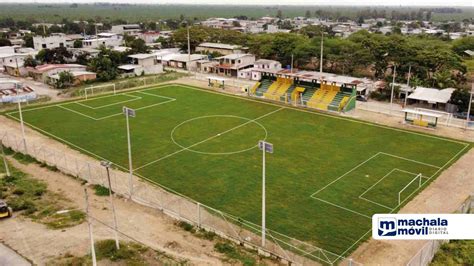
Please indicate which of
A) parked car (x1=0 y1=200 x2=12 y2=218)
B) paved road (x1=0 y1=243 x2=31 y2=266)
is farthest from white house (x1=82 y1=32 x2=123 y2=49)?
paved road (x1=0 y1=243 x2=31 y2=266)

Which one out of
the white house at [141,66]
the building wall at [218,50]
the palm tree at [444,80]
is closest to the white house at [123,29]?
the building wall at [218,50]

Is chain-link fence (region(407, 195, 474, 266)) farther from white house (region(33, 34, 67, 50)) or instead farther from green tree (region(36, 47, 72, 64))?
white house (region(33, 34, 67, 50))

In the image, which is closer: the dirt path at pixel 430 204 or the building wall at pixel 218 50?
the dirt path at pixel 430 204

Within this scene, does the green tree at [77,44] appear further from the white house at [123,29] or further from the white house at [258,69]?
the white house at [123,29]

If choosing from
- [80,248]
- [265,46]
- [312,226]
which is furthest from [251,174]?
[265,46]

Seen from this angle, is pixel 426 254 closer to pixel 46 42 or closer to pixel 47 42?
pixel 46 42

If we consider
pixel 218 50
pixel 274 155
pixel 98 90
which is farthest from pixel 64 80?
pixel 274 155
